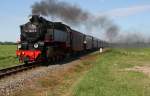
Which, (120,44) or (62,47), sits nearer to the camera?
(62,47)

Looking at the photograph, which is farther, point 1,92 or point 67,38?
point 67,38

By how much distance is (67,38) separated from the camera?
128ft

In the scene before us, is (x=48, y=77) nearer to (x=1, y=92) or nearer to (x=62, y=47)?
(x=1, y=92)

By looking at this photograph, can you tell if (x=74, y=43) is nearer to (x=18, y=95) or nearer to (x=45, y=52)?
(x=45, y=52)

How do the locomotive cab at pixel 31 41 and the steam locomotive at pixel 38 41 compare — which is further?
the steam locomotive at pixel 38 41

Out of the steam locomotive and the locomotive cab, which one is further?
the steam locomotive

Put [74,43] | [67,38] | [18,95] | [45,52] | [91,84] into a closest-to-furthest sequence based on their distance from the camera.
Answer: [18,95], [91,84], [45,52], [67,38], [74,43]

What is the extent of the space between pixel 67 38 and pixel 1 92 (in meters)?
24.1

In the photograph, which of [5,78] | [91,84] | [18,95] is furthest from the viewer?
[5,78]

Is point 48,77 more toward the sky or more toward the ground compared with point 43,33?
more toward the ground

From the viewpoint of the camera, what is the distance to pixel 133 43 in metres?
194

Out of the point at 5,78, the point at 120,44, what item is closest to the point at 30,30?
the point at 5,78

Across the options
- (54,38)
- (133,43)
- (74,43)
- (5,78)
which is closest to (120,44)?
(133,43)

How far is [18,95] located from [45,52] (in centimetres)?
1528
